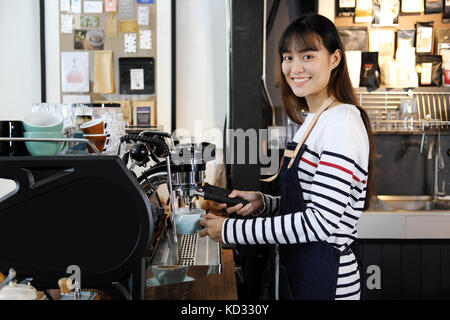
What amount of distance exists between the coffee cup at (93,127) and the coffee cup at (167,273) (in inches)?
17.5

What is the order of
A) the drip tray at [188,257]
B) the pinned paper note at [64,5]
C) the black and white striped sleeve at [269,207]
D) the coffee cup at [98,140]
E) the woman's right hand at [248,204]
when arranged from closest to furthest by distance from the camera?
the drip tray at [188,257] < the coffee cup at [98,140] < the woman's right hand at [248,204] < the black and white striped sleeve at [269,207] < the pinned paper note at [64,5]

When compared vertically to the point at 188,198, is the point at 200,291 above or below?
below

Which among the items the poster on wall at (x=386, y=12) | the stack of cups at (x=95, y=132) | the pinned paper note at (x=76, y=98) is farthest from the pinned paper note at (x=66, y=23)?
the poster on wall at (x=386, y=12)

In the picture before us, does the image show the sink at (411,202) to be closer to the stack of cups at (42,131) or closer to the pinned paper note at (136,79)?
the pinned paper note at (136,79)

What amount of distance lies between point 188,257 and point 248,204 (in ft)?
1.05

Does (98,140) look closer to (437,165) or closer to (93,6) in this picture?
(93,6)

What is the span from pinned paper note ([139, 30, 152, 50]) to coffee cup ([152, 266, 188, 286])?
2302 mm

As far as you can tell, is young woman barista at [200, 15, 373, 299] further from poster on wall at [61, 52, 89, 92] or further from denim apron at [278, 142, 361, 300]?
poster on wall at [61, 52, 89, 92]

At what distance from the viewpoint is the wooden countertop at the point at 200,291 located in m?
1.16

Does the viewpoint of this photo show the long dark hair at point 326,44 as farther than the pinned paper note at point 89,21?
No

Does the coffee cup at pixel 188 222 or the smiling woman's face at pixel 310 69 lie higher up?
the smiling woman's face at pixel 310 69

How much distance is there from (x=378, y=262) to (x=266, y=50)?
68.9 inches

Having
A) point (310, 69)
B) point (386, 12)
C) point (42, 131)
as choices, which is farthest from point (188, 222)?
point (386, 12)

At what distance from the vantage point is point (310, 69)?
1283 mm
